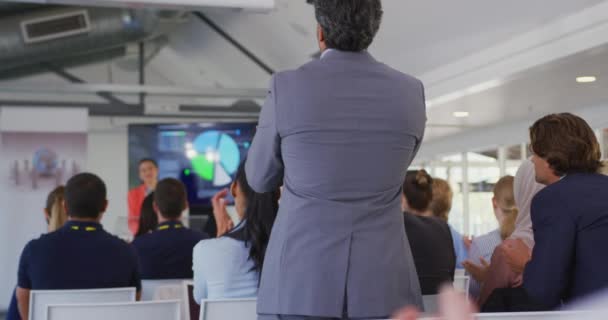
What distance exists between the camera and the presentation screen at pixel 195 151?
9711 mm

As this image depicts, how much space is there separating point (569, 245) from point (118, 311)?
1.36 metres

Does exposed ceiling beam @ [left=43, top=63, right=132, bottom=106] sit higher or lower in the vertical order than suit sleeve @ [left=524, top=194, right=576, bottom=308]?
Answer: higher

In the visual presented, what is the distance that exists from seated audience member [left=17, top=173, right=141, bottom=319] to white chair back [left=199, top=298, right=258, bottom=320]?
31.7 inches

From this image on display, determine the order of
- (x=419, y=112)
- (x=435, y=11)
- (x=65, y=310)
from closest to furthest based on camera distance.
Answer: (x=419, y=112), (x=65, y=310), (x=435, y=11)

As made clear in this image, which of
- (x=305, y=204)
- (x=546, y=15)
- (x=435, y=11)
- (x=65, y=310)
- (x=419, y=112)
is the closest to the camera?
(x=305, y=204)

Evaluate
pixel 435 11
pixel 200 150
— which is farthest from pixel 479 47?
pixel 200 150

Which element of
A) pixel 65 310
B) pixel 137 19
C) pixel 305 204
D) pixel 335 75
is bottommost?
pixel 65 310

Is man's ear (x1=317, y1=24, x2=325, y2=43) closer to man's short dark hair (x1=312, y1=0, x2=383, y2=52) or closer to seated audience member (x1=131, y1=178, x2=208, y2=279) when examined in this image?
man's short dark hair (x1=312, y1=0, x2=383, y2=52)

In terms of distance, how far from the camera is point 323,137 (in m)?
1.59

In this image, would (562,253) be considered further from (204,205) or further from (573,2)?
(204,205)

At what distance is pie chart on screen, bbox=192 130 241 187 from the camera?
9758 mm

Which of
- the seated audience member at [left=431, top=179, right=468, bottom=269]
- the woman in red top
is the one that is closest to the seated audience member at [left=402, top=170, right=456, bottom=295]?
the seated audience member at [left=431, top=179, right=468, bottom=269]

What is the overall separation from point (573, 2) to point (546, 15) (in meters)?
0.39

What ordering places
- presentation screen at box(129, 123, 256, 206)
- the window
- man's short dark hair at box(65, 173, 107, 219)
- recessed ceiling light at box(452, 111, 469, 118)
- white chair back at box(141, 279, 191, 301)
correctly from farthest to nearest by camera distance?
the window, recessed ceiling light at box(452, 111, 469, 118), presentation screen at box(129, 123, 256, 206), white chair back at box(141, 279, 191, 301), man's short dark hair at box(65, 173, 107, 219)
